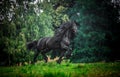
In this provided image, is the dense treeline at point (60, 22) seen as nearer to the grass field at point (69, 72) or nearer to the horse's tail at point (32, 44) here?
the horse's tail at point (32, 44)

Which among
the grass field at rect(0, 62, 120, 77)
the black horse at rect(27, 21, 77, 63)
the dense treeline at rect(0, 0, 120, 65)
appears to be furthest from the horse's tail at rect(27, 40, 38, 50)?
the grass field at rect(0, 62, 120, 77)

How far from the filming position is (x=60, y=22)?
9.44 m

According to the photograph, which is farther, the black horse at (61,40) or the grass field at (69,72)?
the black horse at (61,40)

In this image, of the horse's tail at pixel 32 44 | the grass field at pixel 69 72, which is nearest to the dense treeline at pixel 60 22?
the horse's tail at pixel 32 44

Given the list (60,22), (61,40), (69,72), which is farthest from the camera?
(60,22)

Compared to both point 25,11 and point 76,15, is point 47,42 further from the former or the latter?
point 76,15

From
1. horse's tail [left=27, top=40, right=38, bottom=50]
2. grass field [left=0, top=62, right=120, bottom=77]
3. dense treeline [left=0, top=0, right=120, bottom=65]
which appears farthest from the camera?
horse's tail [left=27, top=40, right=38, bottom=50]

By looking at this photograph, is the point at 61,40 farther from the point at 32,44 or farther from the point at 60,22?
the point at 32,44

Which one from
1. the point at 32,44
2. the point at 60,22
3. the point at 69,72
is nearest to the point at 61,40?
the point at 60,22

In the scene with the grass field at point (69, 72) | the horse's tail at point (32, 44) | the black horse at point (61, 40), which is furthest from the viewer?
the horse's tail at point (32, 44)

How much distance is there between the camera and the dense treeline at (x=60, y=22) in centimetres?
882

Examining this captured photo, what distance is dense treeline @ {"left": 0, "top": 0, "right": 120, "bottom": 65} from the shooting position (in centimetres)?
882

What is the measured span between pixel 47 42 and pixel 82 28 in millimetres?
2157

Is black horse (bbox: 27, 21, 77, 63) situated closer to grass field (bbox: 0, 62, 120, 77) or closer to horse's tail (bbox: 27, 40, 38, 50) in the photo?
horse's tail (bbox: 27, 40, 38, 50)
